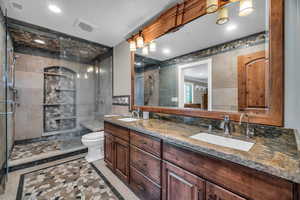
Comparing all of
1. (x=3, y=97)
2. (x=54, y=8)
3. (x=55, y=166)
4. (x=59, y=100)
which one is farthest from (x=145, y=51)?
(x=59, y=100)

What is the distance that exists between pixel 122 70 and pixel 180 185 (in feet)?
7.82

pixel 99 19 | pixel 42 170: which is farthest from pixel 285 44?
pixel 42 170

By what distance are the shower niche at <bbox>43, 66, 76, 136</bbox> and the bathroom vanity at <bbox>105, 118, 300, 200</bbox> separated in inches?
106

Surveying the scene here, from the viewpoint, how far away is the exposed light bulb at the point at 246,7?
3.74 ft

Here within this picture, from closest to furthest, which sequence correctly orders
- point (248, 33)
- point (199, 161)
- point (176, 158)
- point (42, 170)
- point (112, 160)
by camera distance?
point (199, 161) → point (176, 158) → point (248, 33) → point (112, 160) → point (42, 170)

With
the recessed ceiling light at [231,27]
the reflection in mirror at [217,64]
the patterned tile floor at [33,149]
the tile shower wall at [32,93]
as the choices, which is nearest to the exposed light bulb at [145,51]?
the reflection in mirror at [217,64]

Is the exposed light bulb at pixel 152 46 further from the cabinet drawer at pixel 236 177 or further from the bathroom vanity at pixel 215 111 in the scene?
Result: the cabinet drawer at pixel 236 177

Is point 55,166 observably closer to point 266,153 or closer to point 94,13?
point 94,13

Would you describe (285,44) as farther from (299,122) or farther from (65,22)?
(65,22)

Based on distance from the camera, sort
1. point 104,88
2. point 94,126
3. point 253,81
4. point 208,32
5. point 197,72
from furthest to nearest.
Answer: point 104,88 < point 94,126 < point 197,72 < point 208,32 < point 253,81

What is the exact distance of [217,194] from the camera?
79cm

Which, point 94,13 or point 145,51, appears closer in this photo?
point 94,13

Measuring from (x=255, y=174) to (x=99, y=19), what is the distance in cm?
258

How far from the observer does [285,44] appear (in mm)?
962
